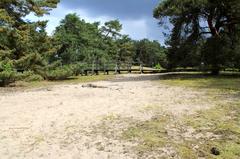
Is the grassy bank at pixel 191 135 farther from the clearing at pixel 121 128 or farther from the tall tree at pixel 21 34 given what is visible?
the tall tree at pixel 21 34

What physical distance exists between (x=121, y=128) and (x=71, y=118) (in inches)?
72.6

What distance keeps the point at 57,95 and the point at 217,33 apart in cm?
1613

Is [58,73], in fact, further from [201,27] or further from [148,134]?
[148,134]

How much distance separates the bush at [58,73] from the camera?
1168 inches

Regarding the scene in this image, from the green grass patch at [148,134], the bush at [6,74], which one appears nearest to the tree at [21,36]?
the bush at [6,74]

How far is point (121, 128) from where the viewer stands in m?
9.58

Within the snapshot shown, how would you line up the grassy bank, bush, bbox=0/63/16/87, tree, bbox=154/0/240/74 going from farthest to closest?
tree, bbox=154/0/240/74, bush, bbox=0/63/16/87, the grassy bank

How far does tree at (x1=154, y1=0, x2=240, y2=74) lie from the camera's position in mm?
27422

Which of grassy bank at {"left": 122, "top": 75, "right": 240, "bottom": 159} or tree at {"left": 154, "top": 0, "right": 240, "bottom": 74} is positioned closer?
grassy bank at {"left": 122, "top": 75, "right": 240, "bottom": 159}

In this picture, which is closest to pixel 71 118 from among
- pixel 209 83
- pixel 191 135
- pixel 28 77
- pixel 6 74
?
pixel 191 135

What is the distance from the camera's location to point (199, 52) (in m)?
28.5

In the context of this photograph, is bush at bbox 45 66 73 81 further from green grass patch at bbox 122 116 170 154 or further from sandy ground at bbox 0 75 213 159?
green grass patch at bbox 122 116 170 154

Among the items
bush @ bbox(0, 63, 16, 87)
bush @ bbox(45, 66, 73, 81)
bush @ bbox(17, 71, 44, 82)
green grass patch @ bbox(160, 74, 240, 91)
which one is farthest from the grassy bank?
bush @ bbox(45, 66, 73, 81)

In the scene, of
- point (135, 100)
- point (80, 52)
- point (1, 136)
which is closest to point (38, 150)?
point (1, 136)
